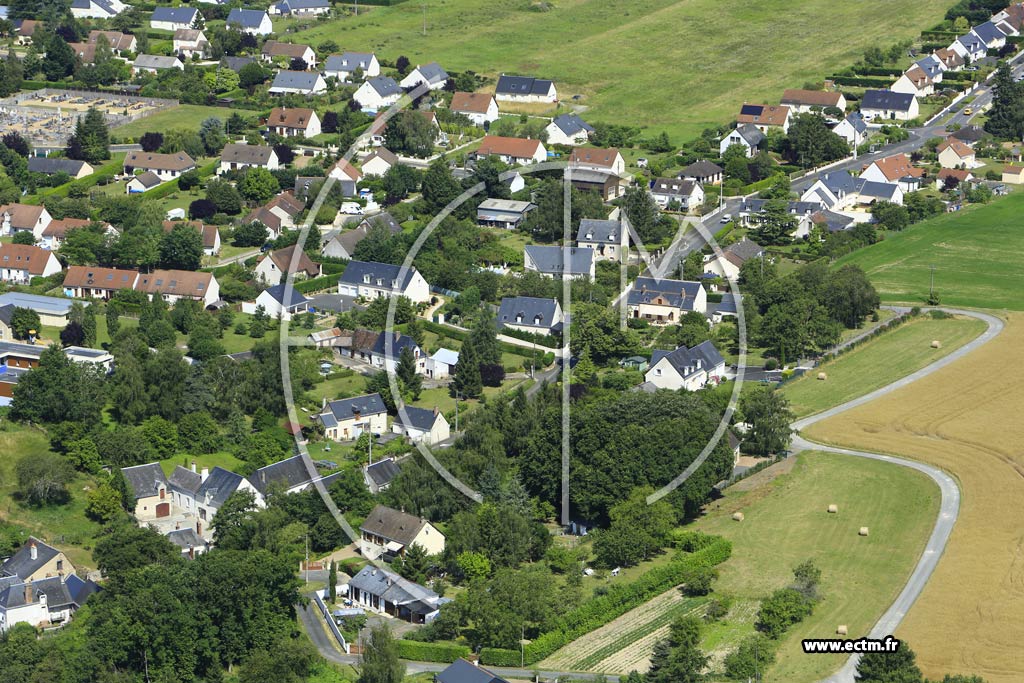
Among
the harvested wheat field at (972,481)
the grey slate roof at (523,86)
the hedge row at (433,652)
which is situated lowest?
the hedge row at (433,652)

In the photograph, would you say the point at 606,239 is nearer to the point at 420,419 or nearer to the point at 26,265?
the point at 420,419

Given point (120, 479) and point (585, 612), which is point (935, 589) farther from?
point (120, 479)

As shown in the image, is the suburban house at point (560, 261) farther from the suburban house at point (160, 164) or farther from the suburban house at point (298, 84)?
the suburban house at point (298, 84)

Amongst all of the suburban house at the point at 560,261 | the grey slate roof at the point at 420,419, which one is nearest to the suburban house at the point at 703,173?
the suburban house at the point at 560,261

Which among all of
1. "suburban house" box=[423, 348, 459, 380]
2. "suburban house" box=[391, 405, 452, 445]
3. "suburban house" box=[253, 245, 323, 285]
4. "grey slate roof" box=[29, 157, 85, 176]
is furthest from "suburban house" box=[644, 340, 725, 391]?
"grey slate roof" box=[29, 157, 85, 176]

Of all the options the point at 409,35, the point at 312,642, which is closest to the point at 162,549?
the point at 312,642

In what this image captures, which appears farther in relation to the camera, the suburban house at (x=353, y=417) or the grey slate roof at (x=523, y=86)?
the grey slate roof at (x=523, y=86)
